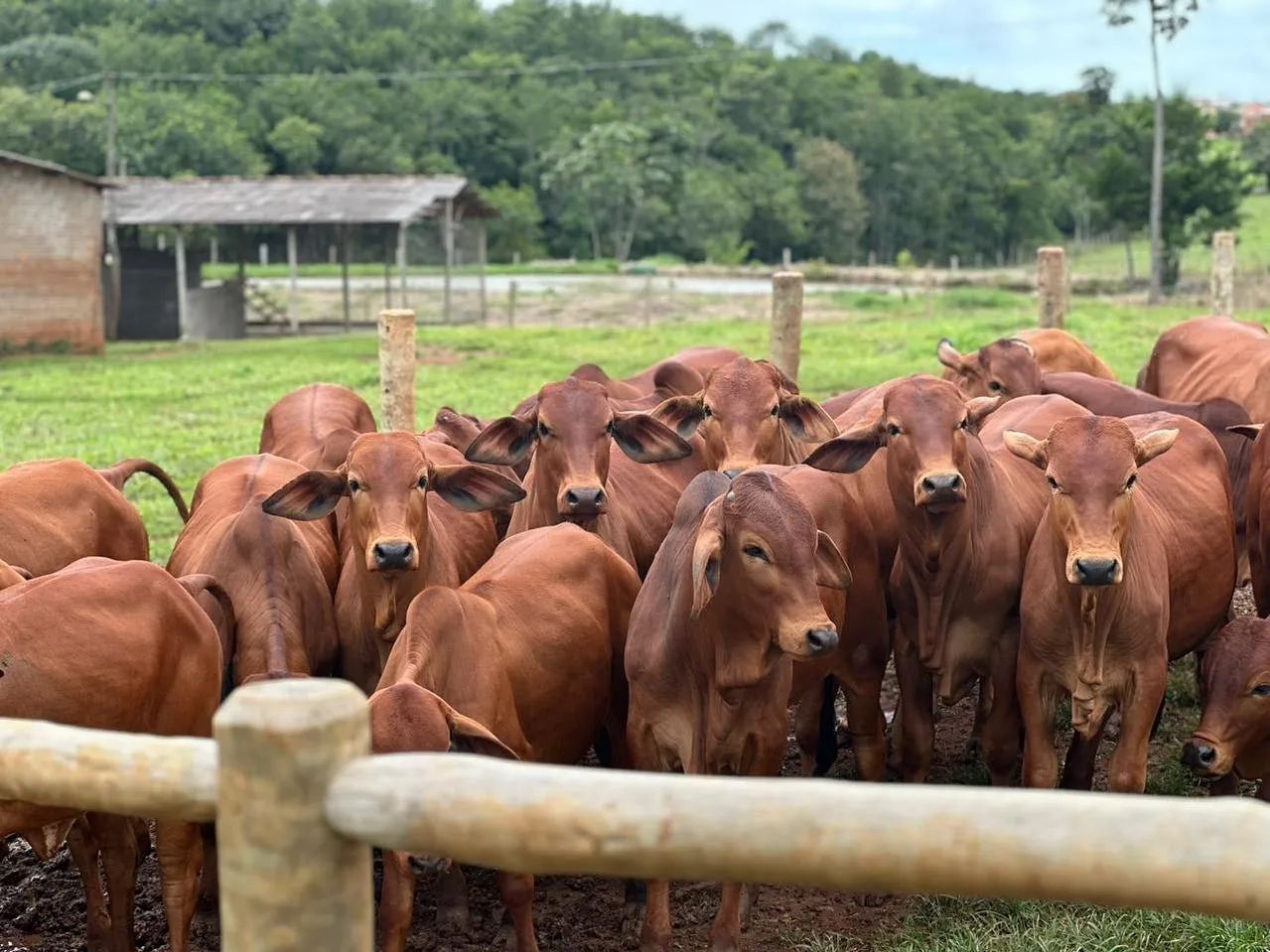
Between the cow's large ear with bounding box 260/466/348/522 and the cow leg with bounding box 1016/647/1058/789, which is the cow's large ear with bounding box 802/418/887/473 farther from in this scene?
the cow's large ear with bounding box 260/466/348/522

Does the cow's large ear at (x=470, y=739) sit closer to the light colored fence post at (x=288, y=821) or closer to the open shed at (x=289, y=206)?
the light colored fence post at (x=288, y=821)

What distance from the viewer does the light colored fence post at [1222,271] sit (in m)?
15.3

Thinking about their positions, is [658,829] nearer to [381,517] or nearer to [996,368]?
[381,517]

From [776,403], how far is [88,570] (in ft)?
10.9

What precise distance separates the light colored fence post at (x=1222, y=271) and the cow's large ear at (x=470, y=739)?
41.8ft

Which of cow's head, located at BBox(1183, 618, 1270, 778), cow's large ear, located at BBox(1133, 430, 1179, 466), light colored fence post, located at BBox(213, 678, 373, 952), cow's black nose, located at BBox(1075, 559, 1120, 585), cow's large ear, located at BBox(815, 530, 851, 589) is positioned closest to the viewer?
light colored fence post, located at BBox(213, 678, 373, 952)

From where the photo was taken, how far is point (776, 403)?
7172 millimetres

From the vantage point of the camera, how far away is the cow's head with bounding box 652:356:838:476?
7.07 metres

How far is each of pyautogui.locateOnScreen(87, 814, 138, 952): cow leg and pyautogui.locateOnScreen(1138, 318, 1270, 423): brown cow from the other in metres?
6.65

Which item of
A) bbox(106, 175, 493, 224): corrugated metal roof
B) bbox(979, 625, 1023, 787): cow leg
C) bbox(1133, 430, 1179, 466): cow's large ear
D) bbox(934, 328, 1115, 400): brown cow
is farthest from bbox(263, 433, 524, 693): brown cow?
bbox(106, 175, 493, 224): corrugated metal roof

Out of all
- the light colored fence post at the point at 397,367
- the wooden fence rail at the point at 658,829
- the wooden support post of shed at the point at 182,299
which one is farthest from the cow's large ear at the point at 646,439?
the wooden support post of shed at the point at 182,299

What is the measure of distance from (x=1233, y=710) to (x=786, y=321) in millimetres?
5726

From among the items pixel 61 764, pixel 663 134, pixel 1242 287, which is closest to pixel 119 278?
pixel 1242 287

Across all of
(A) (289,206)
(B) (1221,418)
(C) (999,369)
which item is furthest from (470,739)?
(A) (289,206)
